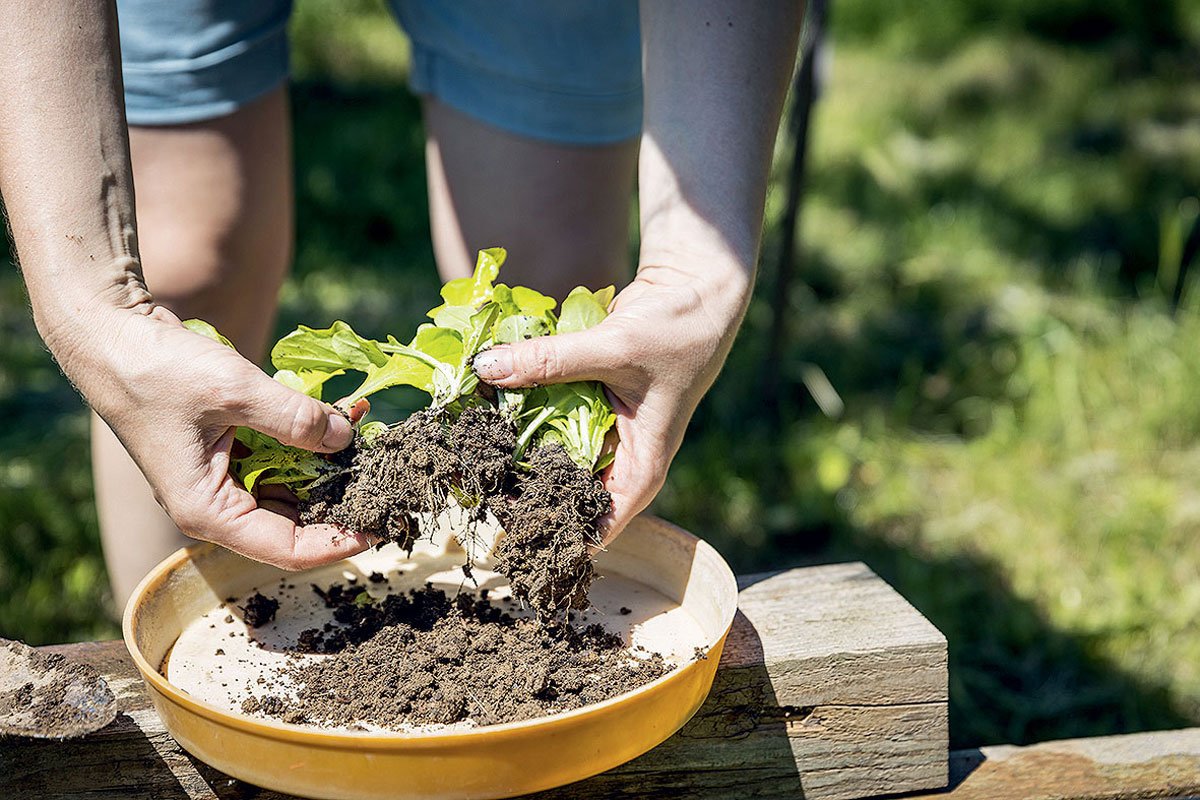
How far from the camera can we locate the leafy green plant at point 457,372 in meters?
1.81

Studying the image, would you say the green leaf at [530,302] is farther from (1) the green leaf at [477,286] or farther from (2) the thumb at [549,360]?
(2) the thumb at [549,360]

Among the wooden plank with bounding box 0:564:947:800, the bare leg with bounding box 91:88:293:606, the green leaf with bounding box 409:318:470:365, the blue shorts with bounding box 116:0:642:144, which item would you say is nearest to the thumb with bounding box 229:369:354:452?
the green leaf with bounding box 409:318:470:365

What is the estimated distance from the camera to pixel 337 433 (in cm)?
173

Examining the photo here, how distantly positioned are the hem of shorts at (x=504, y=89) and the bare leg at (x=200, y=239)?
29 cm

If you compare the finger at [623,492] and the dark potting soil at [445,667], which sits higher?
the finger at [623,492]

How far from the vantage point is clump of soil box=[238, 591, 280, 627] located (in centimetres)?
191

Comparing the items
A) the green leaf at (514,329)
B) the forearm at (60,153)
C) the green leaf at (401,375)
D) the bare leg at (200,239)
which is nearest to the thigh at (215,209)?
the bare leg at (200,239)

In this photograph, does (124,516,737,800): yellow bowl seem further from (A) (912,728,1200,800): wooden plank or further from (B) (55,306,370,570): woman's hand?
(A) (912,728,1200,800): wooden plank

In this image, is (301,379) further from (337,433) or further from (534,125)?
(534,125)

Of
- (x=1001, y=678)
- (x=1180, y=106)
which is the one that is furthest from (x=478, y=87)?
(x=1180, y=106)

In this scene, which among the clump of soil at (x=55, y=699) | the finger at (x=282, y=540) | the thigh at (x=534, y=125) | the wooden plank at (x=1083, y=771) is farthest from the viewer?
the thigh at (x=534, y=125)

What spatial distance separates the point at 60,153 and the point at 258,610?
716mm

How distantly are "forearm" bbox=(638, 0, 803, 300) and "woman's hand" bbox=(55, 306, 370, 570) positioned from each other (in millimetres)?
618

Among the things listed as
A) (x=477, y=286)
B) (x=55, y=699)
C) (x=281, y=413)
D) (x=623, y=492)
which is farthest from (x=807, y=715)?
(x=55, y=699)
